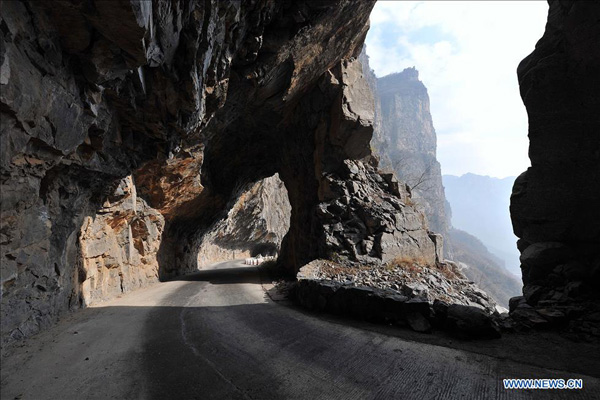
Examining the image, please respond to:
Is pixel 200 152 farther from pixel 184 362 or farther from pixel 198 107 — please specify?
pixel 184 362

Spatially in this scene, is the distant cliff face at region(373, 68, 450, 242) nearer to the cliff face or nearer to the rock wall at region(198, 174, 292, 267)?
the rock wall at region(198, 174, 292, 267)

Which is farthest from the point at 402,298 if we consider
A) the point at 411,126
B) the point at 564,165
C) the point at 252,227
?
the point at 411,126

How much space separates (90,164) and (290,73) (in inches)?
400

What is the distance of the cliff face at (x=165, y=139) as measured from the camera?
4.81 meters

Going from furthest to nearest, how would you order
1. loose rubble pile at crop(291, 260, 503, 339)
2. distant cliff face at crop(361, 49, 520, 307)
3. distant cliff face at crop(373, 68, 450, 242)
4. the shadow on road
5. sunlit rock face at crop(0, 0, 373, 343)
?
distant cliff face at crop(373, 68, 450, 242)
distant cliff face at crop(361, 49, 520, 307)
the shadow on road
loose rubble pile at crop(291, 260, 503, 339)
sunlit rock face at crop(0, 0, 373, 343)

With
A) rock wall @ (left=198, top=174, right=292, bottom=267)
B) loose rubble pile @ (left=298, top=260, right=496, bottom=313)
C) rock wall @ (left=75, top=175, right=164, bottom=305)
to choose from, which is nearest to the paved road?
rock wall @ (left=75, top=175, right=164, bottom=305)

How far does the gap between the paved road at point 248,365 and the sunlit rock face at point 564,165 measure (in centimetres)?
314

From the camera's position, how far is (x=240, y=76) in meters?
12.3

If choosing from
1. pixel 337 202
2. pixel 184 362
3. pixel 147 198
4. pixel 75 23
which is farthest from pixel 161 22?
pixel 147 198

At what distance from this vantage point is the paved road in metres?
4.00

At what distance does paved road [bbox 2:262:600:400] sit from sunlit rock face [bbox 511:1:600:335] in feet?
10.3

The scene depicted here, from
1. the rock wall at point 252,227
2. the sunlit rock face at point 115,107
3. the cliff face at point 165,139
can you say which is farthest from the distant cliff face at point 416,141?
the sunlit rock face at point 115,107

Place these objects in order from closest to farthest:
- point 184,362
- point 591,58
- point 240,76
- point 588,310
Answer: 1. point 184,362
2. point 588,310
3. point 591,58
4. point 240,76

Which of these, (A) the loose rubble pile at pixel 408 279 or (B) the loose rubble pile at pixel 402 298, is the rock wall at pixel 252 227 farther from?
(B) the loose rubble pile at pixel 402 298
